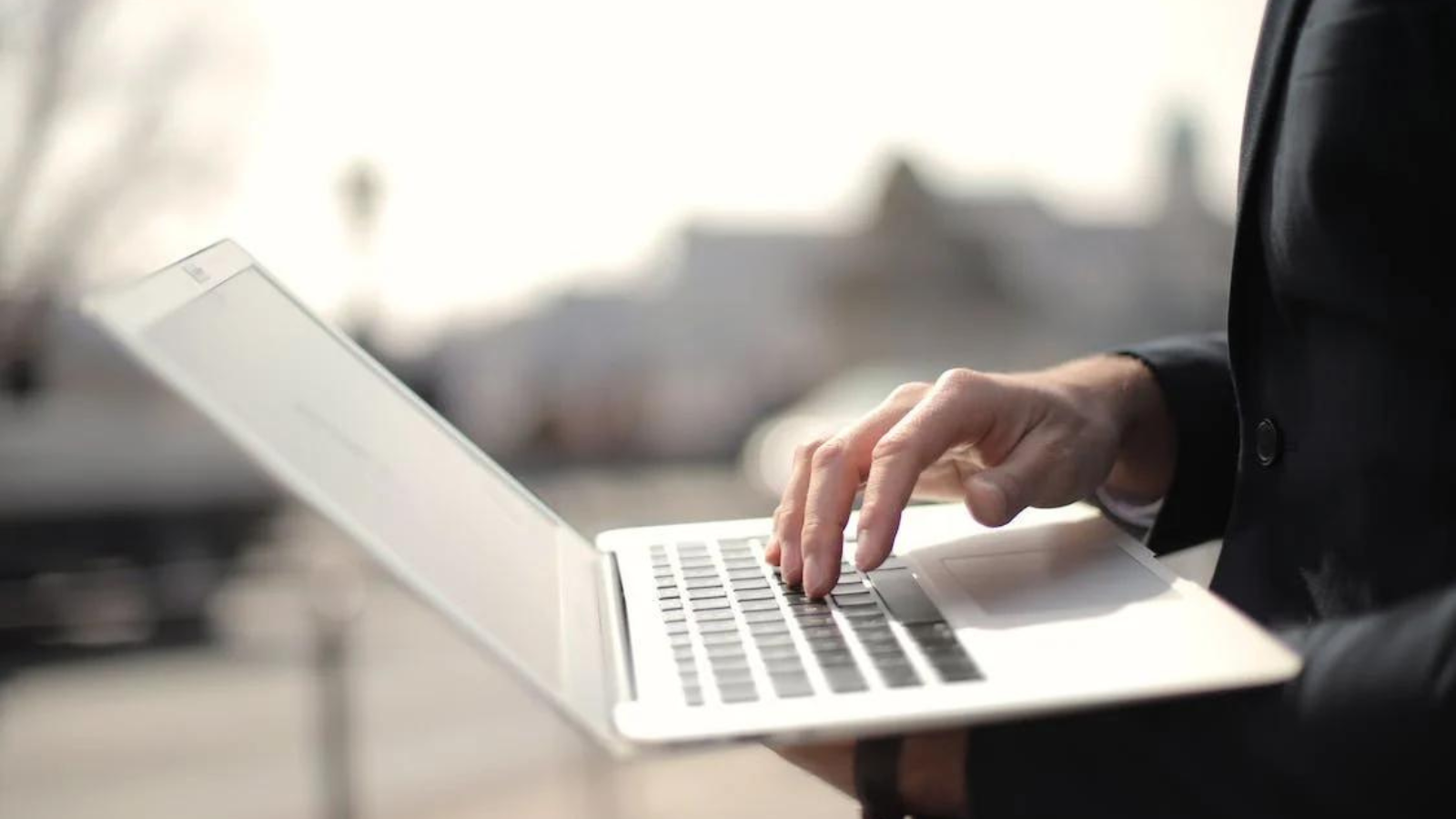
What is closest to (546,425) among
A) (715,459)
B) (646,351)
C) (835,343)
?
(715,459)

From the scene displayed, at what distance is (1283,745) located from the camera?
0.64 m

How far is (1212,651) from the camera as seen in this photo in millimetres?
675

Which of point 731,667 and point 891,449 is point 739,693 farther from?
point 891,449

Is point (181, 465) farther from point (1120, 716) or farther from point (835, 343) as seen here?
point (835, 343)

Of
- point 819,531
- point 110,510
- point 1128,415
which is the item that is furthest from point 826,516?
point 110,510

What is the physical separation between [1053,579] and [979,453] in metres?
0.13

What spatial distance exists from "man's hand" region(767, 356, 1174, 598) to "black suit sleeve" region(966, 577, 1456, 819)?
19 centimetres

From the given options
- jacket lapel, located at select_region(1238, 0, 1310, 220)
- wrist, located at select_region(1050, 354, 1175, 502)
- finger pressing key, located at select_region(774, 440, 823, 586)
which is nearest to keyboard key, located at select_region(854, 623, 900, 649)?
finger pressing key, located at select_region(774, 440, 823, 586)

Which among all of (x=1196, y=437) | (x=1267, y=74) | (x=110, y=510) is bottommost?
(x=110, y=510)

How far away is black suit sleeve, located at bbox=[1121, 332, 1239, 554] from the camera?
3.31 ft

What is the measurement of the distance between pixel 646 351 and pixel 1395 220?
2253cm

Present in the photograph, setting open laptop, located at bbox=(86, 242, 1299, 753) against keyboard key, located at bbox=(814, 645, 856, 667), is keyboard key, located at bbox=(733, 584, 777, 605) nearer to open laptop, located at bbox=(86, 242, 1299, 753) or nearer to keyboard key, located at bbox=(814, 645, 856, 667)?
open laptop, located at bbox=(86, 242, 1299, 753)

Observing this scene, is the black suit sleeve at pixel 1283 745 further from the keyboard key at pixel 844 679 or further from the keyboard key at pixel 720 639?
the keyboard key at pixel 720 639

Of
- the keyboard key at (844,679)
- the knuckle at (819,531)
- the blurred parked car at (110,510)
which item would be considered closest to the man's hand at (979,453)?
the knuckle at (819,531)
